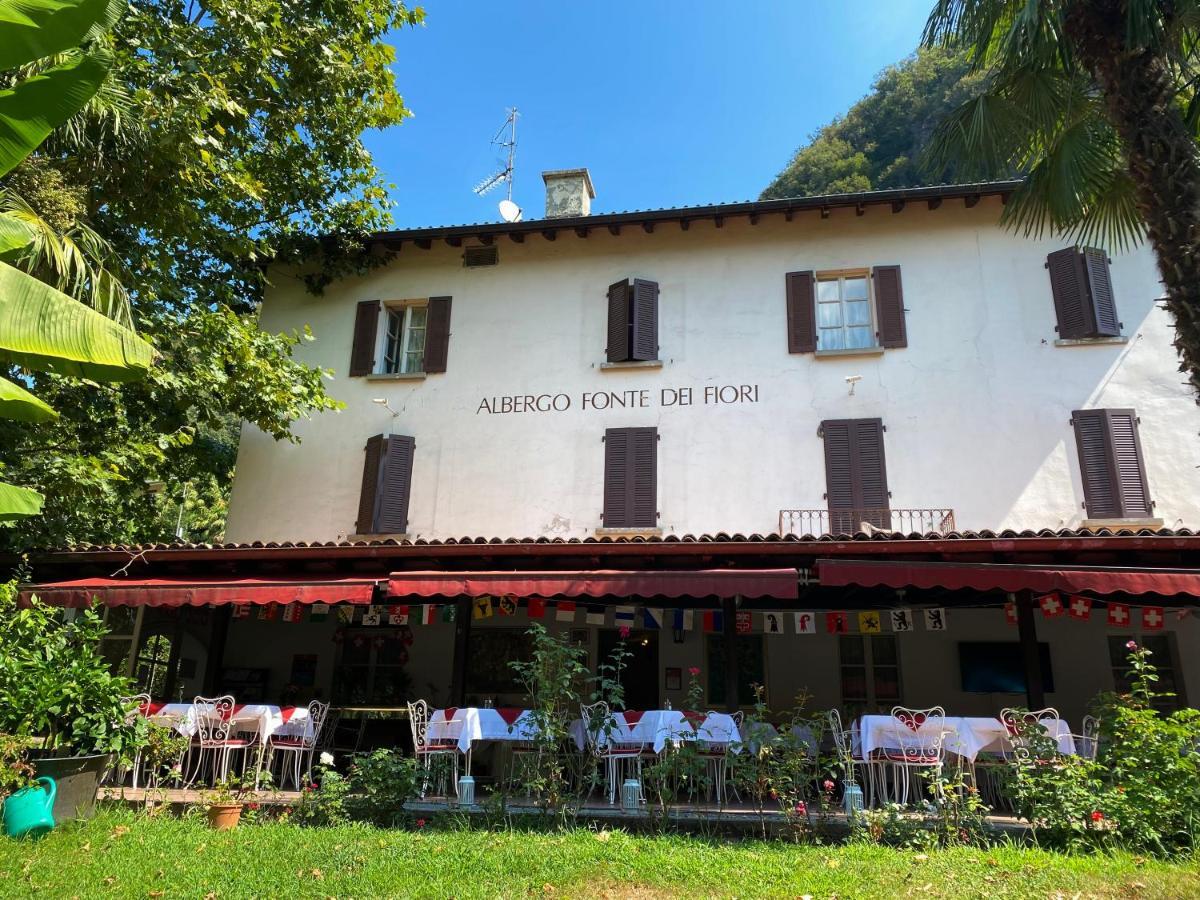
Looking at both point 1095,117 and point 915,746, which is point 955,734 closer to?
point 915,746

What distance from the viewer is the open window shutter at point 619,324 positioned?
13.3 metres

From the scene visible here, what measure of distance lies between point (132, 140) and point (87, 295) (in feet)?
7.91

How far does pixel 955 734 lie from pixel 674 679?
17.0 feet

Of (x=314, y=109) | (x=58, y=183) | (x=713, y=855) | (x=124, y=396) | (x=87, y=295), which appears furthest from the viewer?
(x=314, y=109)

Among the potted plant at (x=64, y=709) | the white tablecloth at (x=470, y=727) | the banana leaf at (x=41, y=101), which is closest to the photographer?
the banana leaf at (x=41, y=101)

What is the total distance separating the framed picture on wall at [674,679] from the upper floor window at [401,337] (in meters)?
6.07

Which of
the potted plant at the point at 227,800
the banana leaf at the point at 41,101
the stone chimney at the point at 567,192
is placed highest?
the stone chimney at the point at 567,192

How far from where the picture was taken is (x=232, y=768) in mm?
9469

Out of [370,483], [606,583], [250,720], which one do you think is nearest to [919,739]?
[606,583]

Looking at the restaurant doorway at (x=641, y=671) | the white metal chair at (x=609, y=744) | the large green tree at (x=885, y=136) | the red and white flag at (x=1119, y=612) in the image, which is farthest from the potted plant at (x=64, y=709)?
the large green tree at (x=885, y=136)

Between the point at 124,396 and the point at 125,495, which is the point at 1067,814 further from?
the point at 125,495

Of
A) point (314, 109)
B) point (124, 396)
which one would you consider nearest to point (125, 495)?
point (124, 396)

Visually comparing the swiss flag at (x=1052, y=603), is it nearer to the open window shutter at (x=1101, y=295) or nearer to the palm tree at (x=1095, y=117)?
the palm tree at (x=1095, y=117)

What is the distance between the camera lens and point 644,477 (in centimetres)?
1259
